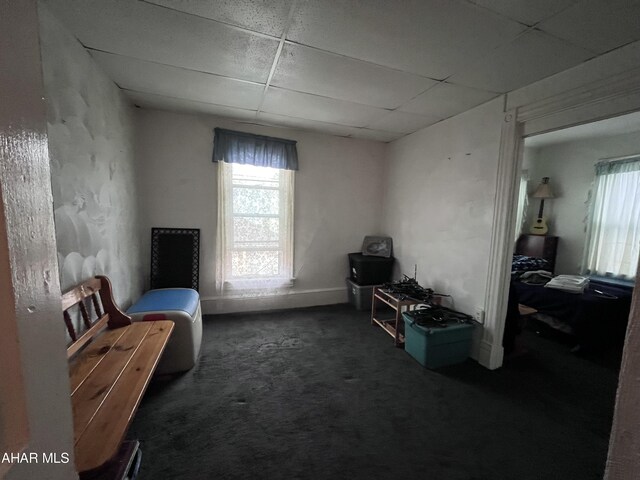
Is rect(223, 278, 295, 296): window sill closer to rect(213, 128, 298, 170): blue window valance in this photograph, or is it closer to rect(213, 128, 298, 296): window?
rect(213, 128, 298, 296): window

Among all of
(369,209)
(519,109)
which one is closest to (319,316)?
(369,209)

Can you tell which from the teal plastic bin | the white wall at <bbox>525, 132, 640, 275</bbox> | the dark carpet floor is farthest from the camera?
the white wall at <bbox>525, 132, 640, 275</bbox>

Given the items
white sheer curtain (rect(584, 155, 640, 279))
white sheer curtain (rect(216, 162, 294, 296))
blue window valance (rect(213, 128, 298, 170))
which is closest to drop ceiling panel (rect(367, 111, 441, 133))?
blue window valance (rect(213, 128, 298, 170))

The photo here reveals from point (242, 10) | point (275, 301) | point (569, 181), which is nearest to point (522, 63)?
point (242, 10)

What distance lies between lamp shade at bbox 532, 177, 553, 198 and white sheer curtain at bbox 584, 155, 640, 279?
519 millimetres

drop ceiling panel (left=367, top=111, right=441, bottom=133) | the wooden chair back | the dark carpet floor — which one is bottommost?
the dark carpet floor

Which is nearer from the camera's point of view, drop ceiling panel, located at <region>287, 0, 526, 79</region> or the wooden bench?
the wooden bench

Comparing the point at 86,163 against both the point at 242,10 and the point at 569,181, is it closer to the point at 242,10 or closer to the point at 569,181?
the point at 242,10

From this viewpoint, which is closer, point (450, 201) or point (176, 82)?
point (176, 82)

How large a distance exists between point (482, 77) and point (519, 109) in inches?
16.8

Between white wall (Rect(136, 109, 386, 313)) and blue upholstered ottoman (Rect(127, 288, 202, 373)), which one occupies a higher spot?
white wall (Rect(136, 109, 386, 313))

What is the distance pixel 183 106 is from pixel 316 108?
4.56 ft

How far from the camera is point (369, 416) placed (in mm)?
1638

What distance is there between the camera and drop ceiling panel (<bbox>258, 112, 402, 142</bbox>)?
2.85 m
